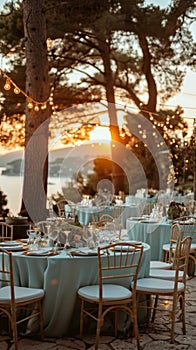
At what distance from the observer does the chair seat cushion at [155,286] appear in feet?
14.6

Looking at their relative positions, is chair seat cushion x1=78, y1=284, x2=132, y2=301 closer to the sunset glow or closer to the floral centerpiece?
the floral centerpiece

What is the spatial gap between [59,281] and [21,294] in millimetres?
348

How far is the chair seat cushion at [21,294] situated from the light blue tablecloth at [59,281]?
0.11 meters

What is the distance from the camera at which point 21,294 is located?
4266 millimetres

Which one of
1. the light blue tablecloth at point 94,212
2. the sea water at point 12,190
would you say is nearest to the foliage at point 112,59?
the sea water at point 12,190

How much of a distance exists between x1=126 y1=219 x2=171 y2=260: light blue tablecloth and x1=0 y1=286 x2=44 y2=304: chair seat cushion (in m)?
3.07

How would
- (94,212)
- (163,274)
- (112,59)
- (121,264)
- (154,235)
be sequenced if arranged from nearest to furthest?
(121,264) → (163,274) → (154,235) → (94,212) → (112,59)

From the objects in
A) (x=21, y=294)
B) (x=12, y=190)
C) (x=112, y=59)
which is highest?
(x=112, y=59)

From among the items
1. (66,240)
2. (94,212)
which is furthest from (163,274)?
(94,212)

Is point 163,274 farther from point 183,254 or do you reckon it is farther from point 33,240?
point 33,240

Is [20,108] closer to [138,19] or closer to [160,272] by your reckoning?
[138,19]

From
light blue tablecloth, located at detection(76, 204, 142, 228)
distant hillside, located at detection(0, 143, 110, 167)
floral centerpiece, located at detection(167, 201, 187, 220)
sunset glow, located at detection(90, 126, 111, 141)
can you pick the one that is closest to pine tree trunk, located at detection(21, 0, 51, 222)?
light blue tablecloth, located at detection(76, 204, 142, 228)

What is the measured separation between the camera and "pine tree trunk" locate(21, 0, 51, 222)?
8.74 m

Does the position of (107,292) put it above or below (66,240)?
below
